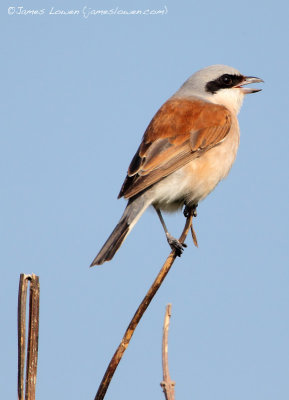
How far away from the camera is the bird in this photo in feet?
13.3

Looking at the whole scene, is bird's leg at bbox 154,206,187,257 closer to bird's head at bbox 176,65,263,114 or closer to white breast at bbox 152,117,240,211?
white breast at bbox 152,117,240,211

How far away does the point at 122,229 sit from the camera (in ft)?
11.9

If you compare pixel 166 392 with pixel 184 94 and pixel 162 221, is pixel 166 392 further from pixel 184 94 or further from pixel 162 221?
pixel 184 94

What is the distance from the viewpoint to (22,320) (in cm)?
138

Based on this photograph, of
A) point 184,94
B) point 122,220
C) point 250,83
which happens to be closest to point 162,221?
point 122,220

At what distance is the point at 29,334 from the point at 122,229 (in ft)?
7.32

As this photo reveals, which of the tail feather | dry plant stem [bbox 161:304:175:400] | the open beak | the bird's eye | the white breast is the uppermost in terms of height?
the bird's eye

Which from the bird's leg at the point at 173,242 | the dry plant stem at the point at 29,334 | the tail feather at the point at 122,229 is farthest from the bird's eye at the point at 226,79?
the dry plant stem at the point at 29,334

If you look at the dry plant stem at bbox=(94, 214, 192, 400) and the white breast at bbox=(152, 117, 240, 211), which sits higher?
the white breast at bbox=(152, 117, 240, 211)

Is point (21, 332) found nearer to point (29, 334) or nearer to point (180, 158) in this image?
point (29, 334)

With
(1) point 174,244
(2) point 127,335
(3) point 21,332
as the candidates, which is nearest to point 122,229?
(1) point 174,244

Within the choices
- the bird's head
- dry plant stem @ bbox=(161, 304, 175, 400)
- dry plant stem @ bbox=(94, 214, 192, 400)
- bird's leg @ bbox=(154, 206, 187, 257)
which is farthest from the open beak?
dry plant stem @ bbox=(161, 304, 175, 400)

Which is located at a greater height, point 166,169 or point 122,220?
point 166,169

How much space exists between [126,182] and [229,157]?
0.96 meters
